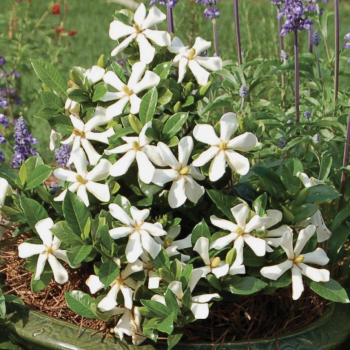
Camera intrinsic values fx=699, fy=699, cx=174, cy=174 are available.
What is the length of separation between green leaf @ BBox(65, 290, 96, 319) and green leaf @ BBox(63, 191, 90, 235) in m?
0.16

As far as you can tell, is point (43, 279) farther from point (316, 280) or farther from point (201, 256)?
point (316, 280)

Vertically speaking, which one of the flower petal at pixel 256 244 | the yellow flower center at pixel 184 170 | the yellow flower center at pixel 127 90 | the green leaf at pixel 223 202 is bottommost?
the flower petal at pixel 256 244

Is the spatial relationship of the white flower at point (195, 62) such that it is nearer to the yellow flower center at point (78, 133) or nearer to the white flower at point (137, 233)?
the yellow flower center at point (78, 133)

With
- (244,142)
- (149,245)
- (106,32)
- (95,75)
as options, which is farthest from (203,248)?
(106,32)

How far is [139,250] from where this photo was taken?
58.2 inches

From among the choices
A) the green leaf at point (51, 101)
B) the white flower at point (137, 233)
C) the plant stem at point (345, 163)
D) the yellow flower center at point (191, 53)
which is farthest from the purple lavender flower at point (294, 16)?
the white flower at point (137, 233)

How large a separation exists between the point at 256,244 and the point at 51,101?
606 mm

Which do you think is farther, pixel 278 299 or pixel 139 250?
pixel 278 299

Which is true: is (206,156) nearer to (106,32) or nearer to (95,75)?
(95,75)

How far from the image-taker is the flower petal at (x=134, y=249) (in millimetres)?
1480

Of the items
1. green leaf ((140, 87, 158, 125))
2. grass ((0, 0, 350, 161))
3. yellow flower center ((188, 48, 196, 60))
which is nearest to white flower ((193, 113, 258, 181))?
green leaf ((140, 87, 158, 125))

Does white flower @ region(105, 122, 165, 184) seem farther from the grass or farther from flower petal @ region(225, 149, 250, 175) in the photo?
the grass

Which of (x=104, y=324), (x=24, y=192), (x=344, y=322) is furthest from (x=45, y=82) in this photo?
(x=344, y=322)

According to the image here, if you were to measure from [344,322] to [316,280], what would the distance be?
0.25 meters
